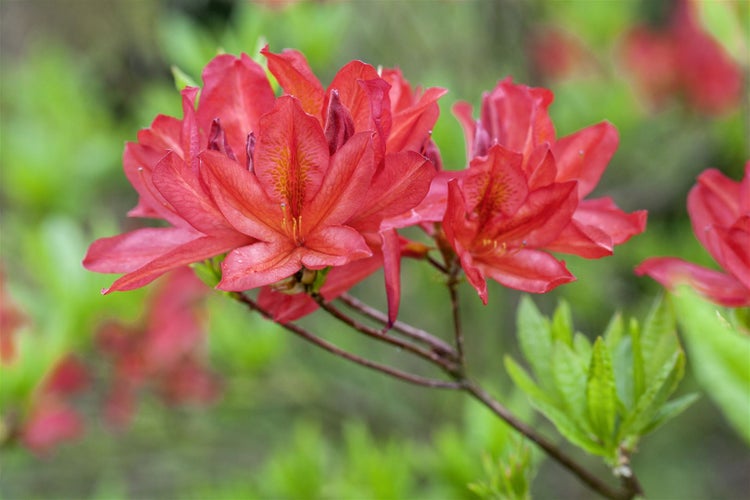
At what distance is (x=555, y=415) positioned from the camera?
0.95 metres

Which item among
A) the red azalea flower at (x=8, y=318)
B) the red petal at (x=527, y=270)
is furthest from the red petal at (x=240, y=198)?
the red azalea flower at (x=8, y=318)

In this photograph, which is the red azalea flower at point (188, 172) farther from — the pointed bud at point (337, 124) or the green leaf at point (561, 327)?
the green leaf at point (561, 327)

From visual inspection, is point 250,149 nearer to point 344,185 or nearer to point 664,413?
point 344,185

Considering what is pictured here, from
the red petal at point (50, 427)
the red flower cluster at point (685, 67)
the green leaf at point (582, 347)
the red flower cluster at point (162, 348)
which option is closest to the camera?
the green leaf at point (582, 347)

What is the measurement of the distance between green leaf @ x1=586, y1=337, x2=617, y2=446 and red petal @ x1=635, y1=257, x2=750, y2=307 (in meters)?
0.10

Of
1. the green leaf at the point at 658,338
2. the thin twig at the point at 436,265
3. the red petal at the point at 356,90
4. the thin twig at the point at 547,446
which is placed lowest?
the thin twig at the point at 547,446

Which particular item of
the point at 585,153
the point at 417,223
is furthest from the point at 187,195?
the point at 585,153

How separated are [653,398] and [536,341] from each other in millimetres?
161

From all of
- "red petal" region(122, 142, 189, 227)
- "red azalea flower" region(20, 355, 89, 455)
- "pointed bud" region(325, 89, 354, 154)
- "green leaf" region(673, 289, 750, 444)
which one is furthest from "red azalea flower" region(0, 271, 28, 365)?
"green leaf" region(673, 289, 750, 444)

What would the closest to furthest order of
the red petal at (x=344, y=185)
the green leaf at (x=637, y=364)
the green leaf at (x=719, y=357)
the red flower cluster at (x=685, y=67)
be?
the green leaf at (x=719, y=357) → the red petal at (x=344, y=185) → the green leaf at (x=637, y=364) → the red flower cluster at (x=685, y=67)

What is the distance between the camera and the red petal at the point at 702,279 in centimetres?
88

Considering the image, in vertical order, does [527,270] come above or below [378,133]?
below

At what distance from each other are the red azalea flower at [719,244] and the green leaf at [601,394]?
0.34ft

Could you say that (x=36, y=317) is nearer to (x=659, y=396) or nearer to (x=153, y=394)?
(x=153, y=394)
